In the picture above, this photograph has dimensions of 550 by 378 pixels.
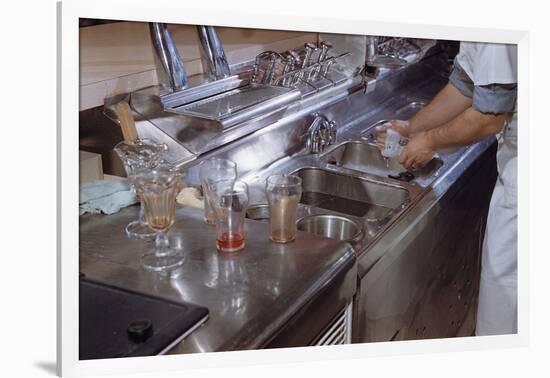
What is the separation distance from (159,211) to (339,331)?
490 millimetres

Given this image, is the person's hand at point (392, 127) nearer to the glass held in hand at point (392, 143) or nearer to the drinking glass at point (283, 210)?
the glass held in hand at point (392, 143)

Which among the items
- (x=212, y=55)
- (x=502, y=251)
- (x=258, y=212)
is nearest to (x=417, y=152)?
(x=502, y=251)

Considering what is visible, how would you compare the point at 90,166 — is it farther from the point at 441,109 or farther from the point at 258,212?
the point at 441,109

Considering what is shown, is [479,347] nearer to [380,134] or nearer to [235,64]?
[380,134]

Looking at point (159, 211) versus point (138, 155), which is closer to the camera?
point (159, 211)

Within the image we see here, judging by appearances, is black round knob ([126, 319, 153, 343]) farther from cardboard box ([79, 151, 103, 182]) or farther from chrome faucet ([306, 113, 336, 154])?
chrome faucet ([306, 113, 336, 154])

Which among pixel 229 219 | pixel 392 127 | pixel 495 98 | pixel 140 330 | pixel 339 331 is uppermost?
pixel 495 98

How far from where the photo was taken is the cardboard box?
1449 mm

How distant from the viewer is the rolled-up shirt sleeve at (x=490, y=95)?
1.90 metres

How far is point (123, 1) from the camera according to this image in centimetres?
146

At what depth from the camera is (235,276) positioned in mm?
1351

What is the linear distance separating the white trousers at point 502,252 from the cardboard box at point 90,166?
3.67ft

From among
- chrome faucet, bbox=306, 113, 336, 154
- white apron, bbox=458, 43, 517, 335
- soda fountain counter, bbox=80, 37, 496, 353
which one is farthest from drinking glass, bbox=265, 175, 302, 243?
white apron, bbox=458, 43, 517, 335

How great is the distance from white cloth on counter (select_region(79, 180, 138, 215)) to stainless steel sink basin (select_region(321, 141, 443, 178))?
2.18 feet
